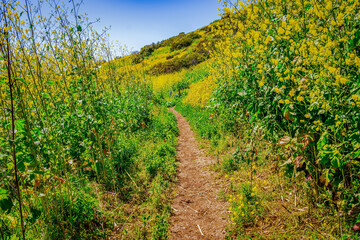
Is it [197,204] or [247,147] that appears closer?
[247,147]

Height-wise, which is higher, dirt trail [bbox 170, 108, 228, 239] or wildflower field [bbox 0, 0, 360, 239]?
wildflower field [bbox 0, 0, 360, 239]

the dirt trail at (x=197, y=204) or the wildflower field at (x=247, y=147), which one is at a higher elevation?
the wildflower field at (x=247, y=147)

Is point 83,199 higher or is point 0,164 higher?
point 0,164

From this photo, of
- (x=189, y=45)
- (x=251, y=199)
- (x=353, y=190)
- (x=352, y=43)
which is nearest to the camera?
(x=352, y=43)

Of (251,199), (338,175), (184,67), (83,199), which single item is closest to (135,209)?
(83,199)

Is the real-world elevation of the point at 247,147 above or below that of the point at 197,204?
above

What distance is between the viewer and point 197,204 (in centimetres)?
319

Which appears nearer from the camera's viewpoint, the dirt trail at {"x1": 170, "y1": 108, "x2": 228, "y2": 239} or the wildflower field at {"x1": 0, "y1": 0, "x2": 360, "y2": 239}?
the wildflower field at {"x1": 0, "y1": 0, "x2": 360, "y2": 239}

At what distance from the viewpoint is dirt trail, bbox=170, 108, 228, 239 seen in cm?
264

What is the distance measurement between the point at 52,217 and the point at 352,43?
11.4 ft

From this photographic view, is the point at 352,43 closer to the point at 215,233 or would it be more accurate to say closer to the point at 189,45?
the point at 215,233

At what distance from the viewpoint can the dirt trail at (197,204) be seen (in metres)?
2.64

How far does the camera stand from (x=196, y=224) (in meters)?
→ 2.79

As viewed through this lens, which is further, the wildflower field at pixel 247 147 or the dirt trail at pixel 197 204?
Answer: the dirt trail at pixel 197 204
